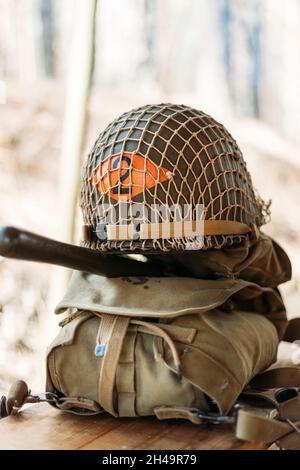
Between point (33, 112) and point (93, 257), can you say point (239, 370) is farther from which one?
point (33, 112)

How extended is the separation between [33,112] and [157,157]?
8.43 feet

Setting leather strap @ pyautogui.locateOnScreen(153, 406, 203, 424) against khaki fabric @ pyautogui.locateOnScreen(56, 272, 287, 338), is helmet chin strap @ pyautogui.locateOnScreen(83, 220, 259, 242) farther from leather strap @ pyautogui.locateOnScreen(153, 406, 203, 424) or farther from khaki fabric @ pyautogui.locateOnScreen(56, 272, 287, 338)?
leather strap @ pyautogui.locateOnScreen(153, 406, 203, 424)

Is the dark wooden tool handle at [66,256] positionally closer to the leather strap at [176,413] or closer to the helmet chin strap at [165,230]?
the helmet chin strap at [165,230]

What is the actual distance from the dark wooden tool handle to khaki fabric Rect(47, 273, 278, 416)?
1.4 inches

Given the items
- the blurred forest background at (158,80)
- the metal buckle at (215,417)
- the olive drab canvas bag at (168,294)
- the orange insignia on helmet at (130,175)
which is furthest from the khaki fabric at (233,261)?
the blurred forest background at (158,80)

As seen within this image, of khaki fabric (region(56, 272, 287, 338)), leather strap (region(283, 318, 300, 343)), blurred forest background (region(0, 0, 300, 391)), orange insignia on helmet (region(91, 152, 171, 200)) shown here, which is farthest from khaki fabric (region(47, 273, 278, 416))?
blurred forest background (region(0, 0, 300, 391))

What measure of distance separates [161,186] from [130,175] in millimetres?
60

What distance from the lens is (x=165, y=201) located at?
104cm

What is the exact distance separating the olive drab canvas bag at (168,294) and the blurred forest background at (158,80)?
5.87 ft

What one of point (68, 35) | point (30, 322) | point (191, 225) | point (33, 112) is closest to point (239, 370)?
point (191, 225)

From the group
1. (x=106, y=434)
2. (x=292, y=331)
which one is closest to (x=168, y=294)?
(x=106, y=434)

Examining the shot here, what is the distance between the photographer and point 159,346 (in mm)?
948

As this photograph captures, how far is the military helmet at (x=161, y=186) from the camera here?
1034mm

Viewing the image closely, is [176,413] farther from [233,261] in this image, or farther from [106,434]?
[233,261]
